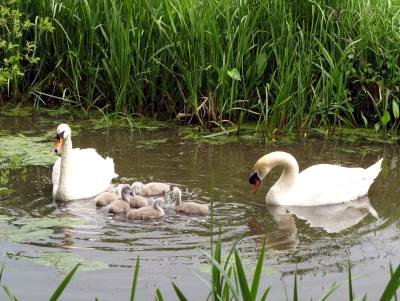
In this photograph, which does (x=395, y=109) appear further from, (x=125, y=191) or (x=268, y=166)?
(x=125, y=191)

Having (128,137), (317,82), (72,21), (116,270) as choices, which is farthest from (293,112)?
(116,270)

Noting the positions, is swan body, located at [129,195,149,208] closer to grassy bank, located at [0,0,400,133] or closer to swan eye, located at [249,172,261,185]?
swan eye, located at [249,172,261,185]

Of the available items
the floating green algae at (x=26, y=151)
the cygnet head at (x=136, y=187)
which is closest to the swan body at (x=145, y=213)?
the cygnet head at (x=136, y=187)

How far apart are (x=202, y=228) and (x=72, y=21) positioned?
4.28 metres

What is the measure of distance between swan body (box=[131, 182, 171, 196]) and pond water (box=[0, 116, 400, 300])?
9.2 inches

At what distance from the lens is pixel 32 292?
592 cm

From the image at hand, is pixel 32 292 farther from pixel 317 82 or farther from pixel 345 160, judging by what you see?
pixel 317 82

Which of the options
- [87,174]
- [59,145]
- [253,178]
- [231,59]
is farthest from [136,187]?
[231,59]

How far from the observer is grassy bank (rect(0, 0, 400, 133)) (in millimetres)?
10133

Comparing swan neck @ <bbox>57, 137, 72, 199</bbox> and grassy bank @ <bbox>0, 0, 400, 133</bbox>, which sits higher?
grassy bank @ <bbox>0, 0, 400, 133</bbox>

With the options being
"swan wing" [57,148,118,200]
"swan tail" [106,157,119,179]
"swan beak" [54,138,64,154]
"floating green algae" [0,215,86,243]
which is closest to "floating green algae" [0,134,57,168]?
"swan wing" [57,148,118,200]

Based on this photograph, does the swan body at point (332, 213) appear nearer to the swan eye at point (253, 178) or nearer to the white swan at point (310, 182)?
the white swan at point (310, 182)

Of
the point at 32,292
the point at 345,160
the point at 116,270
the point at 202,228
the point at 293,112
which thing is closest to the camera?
the point at 32,292

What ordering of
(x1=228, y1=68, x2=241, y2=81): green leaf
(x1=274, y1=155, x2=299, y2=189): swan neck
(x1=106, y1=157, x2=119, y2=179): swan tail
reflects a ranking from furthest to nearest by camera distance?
(x1=228, y1=68, x2=241, y2=81): green leaf → (x1=106, y1=157, x2=119, y2=179): swan tail → (x1=274, y1=155, x2=299, y2=189): swan neck
